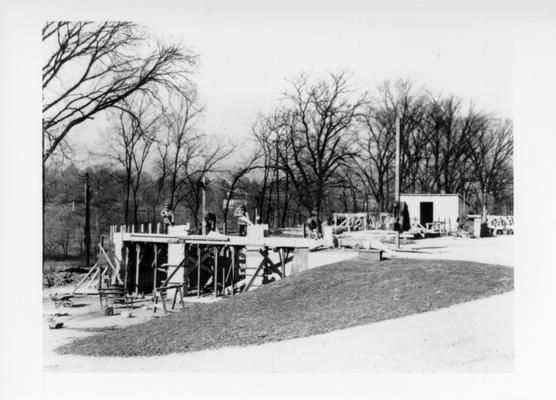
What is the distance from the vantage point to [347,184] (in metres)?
43.1

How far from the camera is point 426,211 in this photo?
42.1 m

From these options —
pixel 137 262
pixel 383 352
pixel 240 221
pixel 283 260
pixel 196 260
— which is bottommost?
pixel 383 352

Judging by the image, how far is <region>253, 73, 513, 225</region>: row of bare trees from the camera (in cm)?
3033

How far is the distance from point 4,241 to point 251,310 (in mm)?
7921

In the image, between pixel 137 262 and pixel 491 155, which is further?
pixel 491 155

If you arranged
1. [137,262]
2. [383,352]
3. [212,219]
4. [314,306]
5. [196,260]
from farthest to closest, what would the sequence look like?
1. [137,262]
2. [196,260]
3. [212,219]
4. [314,306]
5. [383,352]

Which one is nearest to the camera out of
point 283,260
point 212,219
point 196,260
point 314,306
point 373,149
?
point 314,306

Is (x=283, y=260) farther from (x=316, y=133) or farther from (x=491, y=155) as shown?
(x=491, y=155)

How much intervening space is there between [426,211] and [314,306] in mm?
23293

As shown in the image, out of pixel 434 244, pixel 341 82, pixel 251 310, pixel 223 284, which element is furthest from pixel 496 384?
pixel 223 284

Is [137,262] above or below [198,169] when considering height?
below

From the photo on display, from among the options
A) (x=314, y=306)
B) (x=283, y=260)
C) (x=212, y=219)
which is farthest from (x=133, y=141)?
(x=314, y=306)

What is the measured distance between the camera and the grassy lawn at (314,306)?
61.0ft

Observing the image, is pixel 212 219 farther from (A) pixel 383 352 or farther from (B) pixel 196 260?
(A) pixel 383 352
